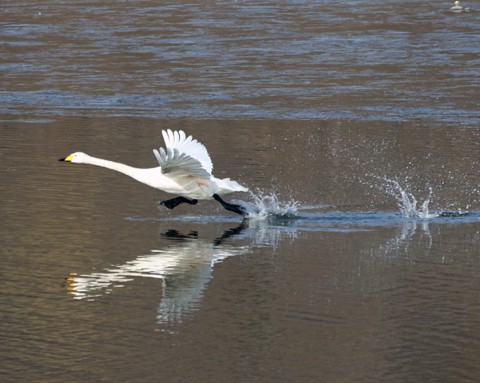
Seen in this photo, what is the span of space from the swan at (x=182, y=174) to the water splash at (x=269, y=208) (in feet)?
0.34

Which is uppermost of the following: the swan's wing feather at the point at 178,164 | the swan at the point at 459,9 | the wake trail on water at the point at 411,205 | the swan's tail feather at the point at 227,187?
the swan at the point at 459,9

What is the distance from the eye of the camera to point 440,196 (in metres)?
12.2

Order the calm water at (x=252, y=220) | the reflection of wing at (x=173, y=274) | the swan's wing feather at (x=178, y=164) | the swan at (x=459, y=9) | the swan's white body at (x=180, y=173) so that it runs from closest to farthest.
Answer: the calm water at (x=252, y=220), the reflection of wing at (x=173, y=274), the swan's wing feather at (x=178, y=164), the swan's white body at (x=180, y=173), the swan at (x=459, y=9)

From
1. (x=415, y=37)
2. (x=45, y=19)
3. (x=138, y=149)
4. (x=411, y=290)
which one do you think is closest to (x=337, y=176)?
(x=138, y=149)

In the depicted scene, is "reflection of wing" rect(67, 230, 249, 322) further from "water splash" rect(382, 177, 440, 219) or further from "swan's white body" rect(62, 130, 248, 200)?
"water splash" rect(382, 177, 440, 219)

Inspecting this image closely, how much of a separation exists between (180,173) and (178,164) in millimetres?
253

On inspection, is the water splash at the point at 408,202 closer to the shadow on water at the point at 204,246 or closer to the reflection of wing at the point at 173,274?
the shadow on water at the point at 204,246

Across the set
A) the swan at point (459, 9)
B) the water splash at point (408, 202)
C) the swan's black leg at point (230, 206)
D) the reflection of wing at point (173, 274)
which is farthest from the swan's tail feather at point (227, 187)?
the swan at point (459, 9)

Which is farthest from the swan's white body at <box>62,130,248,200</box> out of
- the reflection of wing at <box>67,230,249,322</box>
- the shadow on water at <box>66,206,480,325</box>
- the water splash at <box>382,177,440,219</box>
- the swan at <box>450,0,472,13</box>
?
the swan at <box>450,0,472,13</box>

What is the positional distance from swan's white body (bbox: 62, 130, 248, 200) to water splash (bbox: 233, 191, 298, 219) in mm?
368

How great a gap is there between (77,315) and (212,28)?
64.8ft

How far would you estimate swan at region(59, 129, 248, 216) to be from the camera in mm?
10672

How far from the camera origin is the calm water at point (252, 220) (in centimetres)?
717

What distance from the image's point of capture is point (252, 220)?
449 inches
